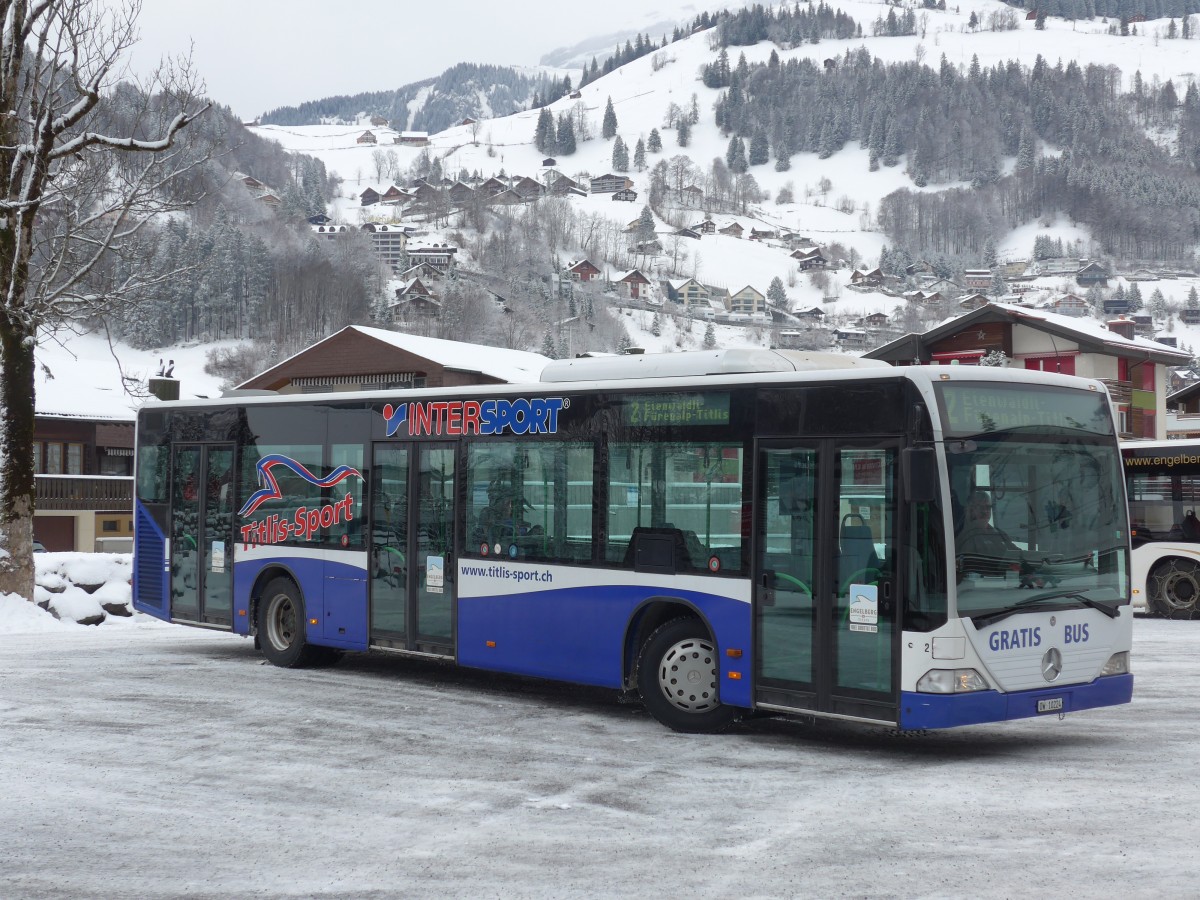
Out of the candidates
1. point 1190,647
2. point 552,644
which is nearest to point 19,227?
point 552,644

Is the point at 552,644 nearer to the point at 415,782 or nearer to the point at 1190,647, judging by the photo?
the point at 415,782

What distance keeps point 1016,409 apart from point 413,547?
599 cm

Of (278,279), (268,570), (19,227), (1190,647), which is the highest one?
(278,279)

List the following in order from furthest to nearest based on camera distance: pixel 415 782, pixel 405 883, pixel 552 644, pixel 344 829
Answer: pixel 552 644
pixel 415 782
pixel 344 829
pixel 405 883

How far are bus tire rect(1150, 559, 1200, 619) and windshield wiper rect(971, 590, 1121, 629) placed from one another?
521 inches

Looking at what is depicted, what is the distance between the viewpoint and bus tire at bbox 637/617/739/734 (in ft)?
34.7

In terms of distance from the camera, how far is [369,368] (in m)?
59.4

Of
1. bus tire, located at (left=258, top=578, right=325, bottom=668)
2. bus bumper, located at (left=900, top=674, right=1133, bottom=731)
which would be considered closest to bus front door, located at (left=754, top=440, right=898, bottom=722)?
bus bumper, located at (left=900, top=674, right=1133, bottom=731)

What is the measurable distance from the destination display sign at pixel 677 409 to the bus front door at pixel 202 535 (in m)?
6.08

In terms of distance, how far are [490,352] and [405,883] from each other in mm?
52792

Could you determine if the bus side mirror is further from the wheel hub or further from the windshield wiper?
the wheel hub

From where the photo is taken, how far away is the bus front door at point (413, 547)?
12.8 metres

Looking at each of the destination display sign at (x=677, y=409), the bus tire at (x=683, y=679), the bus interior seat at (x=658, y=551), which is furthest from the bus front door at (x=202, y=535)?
the bus tire at (x=683, y=679)

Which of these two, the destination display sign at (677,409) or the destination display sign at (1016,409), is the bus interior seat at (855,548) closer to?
the destination display sign at (1016,409)
